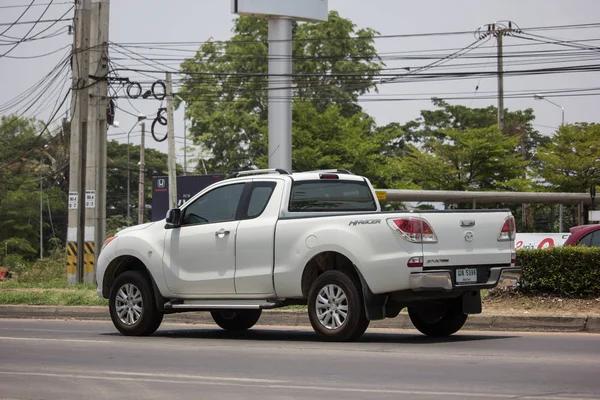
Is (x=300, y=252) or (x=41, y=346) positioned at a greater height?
(x=300, y=252)

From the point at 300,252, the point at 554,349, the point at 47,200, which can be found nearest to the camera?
the point at 554,349

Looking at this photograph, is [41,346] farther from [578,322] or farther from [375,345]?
[578,322]

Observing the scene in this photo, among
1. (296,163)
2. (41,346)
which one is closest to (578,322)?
(41,346)

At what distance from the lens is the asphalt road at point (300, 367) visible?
796cm

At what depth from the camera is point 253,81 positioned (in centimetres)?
6862

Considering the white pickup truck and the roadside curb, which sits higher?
the white pickup truck

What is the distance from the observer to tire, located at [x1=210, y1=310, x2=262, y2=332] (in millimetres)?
14305

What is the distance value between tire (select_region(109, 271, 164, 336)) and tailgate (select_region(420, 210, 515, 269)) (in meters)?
4.09

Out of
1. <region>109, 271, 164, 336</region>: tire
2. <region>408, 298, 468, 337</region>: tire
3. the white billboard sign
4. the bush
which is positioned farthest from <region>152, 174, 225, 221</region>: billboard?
<region>408, 298, 468, 337</region>: tire

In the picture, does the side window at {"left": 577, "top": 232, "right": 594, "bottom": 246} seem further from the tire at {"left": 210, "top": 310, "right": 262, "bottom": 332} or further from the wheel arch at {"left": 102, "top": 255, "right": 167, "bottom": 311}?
the wheel arch at {"left": 102, "top": 255, "right": 167, "bottom": 311}

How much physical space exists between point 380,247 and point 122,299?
13.7ft

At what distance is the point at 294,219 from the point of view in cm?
1223

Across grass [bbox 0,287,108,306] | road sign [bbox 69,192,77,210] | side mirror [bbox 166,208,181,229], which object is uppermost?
road sign [bbox 69,192,77,210]

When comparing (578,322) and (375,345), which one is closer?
(375,345)
